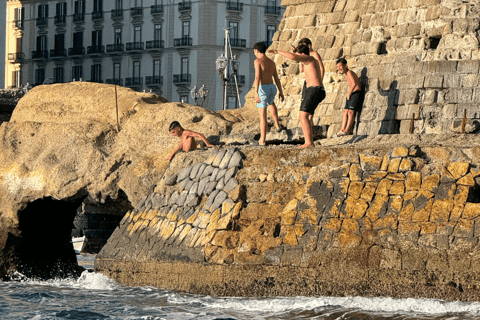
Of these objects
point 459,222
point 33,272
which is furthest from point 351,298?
point 33,272

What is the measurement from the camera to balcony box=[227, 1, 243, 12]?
4675cm

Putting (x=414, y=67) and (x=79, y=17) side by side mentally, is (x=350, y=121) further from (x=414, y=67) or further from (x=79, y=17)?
(x=79, y=17)

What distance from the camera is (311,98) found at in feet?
36.7

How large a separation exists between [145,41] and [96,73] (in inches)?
149

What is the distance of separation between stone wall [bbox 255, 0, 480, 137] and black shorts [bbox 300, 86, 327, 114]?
1.40 m

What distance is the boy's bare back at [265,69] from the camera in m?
11.9

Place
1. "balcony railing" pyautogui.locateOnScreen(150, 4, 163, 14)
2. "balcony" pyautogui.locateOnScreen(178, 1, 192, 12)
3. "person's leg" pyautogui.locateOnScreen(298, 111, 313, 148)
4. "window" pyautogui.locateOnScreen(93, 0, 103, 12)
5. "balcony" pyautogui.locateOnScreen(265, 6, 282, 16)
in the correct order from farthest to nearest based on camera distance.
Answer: "window" pyautogui.locateOnScreen(93, 0, 103, 12) < "balcony railing" pyautogui.locateOnScreen(150, 4, 163, 14) < "balcony" pyautogui.locateOnScreen(265, 6, 282, 16) < "balcony" pyautogui.locateOnScreen(178, 1, 192, 12) < "person's leg" pyautogui.locateOnScreen(298, 111, 313, 148)

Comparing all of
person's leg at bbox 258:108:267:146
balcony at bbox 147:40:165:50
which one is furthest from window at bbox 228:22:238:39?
person's leg at bbox 258:108:267:146

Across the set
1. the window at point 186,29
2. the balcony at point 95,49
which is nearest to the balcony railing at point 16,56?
the balcony at point 95,49

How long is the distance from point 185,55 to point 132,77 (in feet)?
11.3

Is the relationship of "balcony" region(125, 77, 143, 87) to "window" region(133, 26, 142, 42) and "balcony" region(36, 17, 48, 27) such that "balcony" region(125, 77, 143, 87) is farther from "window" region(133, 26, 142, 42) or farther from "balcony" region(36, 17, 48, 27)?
"balcony" region(36, 17, 48, 27)

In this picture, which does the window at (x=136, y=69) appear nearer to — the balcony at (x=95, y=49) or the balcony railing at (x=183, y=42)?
the balcony at (x=95, y=49)

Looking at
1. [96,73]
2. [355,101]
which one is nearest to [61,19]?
[96,73]

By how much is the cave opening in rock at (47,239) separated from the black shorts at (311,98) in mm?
4237
